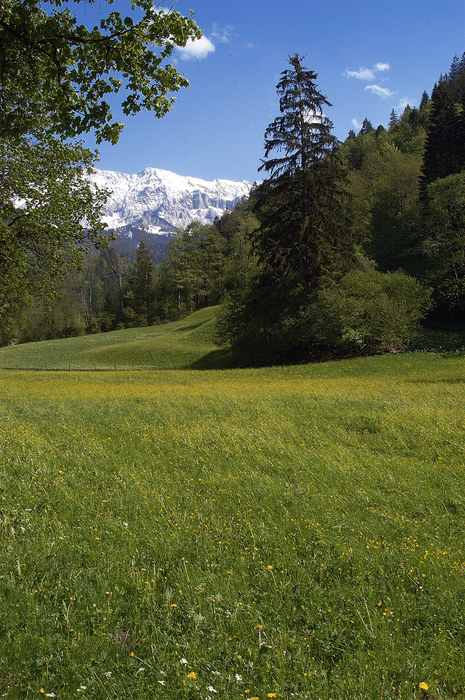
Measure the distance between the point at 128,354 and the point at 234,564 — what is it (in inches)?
1900

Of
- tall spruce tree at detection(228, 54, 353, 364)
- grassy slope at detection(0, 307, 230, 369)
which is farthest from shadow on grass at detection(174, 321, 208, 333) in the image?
tall spruce tree at detection(228, 54, 353, 364)

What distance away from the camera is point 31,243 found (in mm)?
17062

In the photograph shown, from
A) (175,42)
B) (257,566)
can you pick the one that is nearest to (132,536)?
(257,566)

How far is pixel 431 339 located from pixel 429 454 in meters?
28.6

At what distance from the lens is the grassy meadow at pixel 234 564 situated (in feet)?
10.7

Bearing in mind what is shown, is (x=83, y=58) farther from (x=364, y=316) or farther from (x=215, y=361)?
(x=215, y=361)

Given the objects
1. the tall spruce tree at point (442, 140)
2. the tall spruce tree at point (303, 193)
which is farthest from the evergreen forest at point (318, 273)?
the tall spruce tree at point (442, 140)

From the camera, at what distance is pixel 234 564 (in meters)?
4.61

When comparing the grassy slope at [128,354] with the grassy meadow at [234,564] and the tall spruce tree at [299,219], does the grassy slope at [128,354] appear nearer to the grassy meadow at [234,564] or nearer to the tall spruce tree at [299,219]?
the tall spruce tree at [299,219]

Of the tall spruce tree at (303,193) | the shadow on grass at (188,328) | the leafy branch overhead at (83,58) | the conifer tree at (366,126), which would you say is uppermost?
the conifer tree at (366,126)

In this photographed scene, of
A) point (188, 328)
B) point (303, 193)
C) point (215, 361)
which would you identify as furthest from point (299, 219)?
point (188, 328)

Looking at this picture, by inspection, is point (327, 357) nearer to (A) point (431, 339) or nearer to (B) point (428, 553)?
(A) point (431, 339)

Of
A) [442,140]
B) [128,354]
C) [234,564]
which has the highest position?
[442,140]

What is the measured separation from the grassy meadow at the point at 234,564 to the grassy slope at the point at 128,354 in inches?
1309
